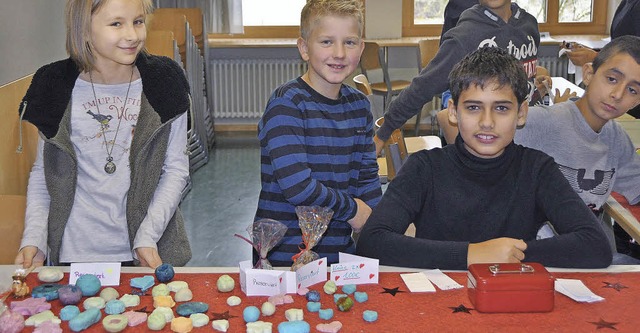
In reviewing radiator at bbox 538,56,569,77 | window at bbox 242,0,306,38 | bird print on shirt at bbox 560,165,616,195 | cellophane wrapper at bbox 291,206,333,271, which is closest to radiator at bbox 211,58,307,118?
window at bbox 242,0,306,38

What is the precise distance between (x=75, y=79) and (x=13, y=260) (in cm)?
52

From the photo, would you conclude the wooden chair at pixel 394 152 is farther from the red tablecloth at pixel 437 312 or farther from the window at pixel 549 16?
the window at pixel 549 16

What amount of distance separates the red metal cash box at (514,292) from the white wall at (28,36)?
3163 millimetres

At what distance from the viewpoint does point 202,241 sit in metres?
4.78

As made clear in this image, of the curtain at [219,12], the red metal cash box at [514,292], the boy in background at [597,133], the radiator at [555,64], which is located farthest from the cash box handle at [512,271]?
the radiator at [555,64]

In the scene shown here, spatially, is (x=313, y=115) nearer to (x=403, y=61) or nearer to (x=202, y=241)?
(x=202, y=241)

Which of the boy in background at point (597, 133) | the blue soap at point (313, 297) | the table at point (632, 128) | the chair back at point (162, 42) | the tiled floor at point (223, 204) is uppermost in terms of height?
the chair back at point (162, 42)

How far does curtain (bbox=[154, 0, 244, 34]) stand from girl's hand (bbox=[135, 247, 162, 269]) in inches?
242

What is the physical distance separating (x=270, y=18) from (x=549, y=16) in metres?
3.01

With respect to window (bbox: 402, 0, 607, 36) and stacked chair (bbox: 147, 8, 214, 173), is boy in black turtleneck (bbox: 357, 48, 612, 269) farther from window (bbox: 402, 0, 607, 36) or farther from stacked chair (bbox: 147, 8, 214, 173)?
window (bbox: 402, 0, 607, 36)

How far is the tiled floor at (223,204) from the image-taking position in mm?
4586

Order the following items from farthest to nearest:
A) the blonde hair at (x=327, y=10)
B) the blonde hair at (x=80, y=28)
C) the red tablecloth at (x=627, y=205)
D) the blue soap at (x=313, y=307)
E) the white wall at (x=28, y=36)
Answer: the white wall at (x=28, y=36), the red tablecloth at (x=627, y=205), the blonde hair at (x=327, y=10), the blonde hair at (x=80, y=28), the blue soap at (x=313, y=307)

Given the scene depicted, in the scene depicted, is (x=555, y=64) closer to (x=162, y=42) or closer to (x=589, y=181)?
(x=162, y=42)

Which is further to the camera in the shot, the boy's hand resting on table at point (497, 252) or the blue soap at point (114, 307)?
the boy's hand resting on table at point (497, 252)
